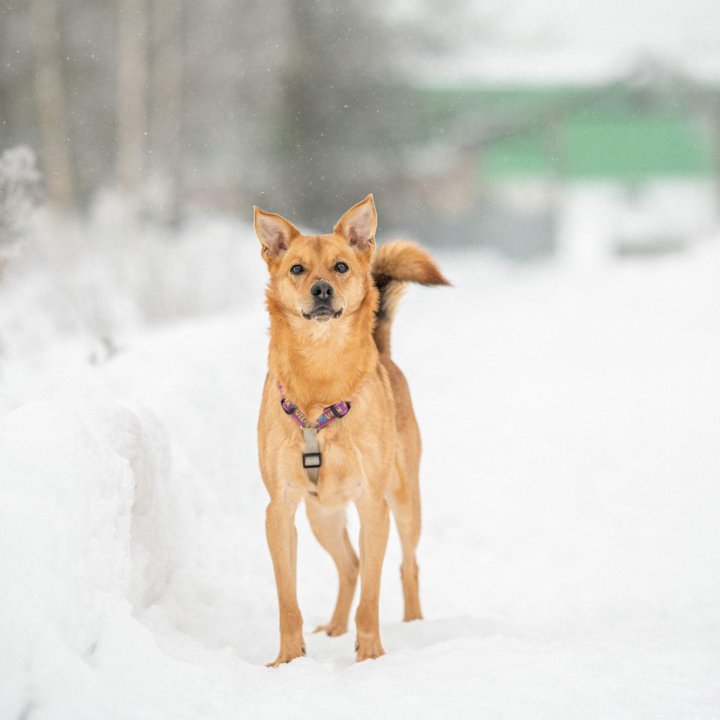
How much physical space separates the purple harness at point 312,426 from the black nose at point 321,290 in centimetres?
42

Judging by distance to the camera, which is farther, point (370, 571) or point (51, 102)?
point (51, 102)

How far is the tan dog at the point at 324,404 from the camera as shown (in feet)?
12.1

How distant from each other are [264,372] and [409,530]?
171 inches

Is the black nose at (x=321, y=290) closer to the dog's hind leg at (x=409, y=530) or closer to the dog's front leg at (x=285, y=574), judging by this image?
the dog's front leg at (x=285, y=574)

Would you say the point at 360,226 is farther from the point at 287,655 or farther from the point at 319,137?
the point at 319,137

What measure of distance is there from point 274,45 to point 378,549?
72.2 feet

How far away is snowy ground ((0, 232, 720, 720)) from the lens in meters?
2.77

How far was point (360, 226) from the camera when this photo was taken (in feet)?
13.1

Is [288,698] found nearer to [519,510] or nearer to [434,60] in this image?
[519,510]

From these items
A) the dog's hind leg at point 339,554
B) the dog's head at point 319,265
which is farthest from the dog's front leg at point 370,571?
the dog's head at point 319,265

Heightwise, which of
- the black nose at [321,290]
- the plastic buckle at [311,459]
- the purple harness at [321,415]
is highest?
the black nose at [321,290]

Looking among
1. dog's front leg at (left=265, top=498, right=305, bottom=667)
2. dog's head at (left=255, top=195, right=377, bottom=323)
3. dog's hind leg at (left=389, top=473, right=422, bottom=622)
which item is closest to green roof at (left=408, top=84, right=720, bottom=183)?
dog's hind leg at (left=389, top=473, right=422, bottom=622)

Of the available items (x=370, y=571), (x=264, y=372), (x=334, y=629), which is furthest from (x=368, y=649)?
(x=264, y=372)

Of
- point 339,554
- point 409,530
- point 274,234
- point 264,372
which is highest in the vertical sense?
point 274,234
